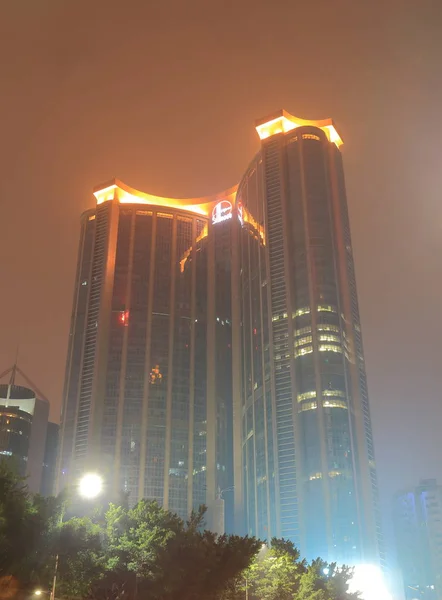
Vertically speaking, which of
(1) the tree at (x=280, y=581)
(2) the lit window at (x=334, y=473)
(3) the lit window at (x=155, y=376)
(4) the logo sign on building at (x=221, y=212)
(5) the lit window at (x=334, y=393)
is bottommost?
(1) the tree at (x=280, y=581)

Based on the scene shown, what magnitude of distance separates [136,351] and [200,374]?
17.4 metres

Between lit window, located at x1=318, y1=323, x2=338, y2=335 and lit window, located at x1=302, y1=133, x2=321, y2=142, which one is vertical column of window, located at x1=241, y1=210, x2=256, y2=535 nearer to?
lit window, located at x1=318, y1=323, x2=338, y2=335

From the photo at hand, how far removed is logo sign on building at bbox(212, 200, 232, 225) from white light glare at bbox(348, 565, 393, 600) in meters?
99.7

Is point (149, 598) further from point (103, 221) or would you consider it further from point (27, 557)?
point (103, 221)

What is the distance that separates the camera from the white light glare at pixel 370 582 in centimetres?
9750

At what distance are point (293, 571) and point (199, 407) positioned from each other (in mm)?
105473

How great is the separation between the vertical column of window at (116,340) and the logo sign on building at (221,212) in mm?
23776

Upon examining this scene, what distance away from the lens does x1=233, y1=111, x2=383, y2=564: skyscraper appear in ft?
348

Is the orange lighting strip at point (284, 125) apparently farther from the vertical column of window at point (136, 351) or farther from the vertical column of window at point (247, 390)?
the vertical column of window at point (136, 351)

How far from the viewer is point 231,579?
37969 mm

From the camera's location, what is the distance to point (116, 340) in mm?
154250

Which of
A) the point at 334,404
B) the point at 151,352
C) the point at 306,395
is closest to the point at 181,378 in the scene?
the point at 151,352

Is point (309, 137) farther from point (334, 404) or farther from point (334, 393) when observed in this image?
point (334, 404)

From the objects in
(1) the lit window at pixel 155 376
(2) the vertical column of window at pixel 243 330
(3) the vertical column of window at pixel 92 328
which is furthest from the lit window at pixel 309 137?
(1) the lit window at pixel 155 376
